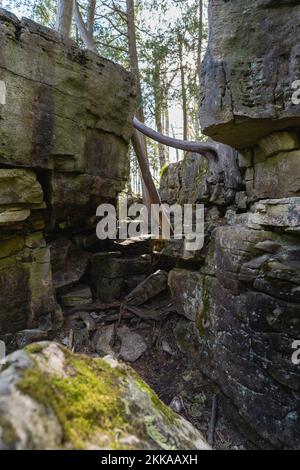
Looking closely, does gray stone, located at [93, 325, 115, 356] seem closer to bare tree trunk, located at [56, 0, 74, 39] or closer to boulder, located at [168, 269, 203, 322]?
boulder, located at [168, 269, 203, 322]

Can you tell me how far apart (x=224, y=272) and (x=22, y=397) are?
3950 mm

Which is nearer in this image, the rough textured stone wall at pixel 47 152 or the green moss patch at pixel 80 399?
the green moss patch at pixel 80 399

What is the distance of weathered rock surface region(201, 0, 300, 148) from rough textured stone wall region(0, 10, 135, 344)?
2333mm

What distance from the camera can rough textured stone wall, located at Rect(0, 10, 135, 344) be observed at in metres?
5.11

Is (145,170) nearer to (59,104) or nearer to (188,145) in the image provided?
(188,145)

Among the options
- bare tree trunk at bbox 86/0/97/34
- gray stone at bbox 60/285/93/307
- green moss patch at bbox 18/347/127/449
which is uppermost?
bare tree trunk at bbox 86/0/97/34

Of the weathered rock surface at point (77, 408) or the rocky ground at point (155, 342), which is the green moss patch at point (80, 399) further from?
the rocky ground at point (155, 342)

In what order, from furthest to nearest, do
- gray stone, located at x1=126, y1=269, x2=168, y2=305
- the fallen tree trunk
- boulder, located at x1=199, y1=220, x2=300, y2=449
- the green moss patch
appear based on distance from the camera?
the fallen tree trunk, gray stone, located at x1=126, y1=269, x2=168, y2=305, boulder, located at x1=199, y1=220, x2=300, y2=449, the green moss patch

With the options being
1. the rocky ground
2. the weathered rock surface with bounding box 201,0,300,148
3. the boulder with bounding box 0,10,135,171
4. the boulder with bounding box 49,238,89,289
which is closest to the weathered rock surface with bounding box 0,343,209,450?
the rocky ground

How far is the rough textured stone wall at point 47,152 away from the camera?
201 inches

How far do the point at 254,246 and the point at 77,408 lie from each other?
352 centimetres

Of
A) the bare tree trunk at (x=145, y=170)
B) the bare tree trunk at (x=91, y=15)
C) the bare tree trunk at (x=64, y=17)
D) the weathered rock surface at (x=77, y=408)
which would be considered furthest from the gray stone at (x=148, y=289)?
the bare tree trunk at (x=91, y=15)

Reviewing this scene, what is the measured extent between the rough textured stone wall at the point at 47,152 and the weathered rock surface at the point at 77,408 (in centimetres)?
451

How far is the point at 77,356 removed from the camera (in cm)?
162
